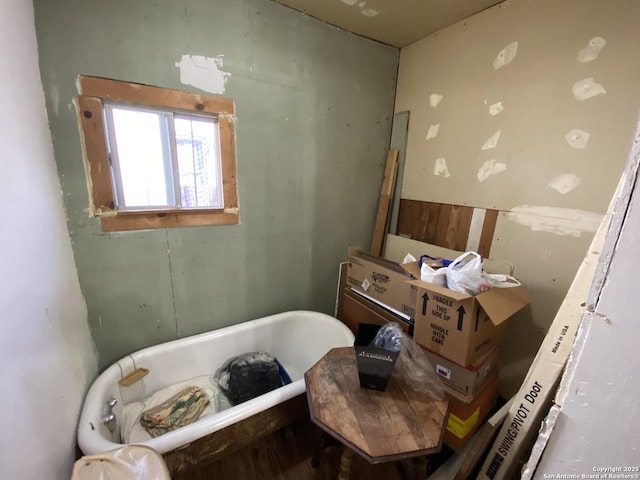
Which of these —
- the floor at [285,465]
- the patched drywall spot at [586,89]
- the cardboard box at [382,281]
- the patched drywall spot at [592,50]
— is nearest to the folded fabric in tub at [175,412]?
the floor at [285,465]

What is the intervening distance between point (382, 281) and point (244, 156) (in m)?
1.24

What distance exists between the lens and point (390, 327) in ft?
4.14

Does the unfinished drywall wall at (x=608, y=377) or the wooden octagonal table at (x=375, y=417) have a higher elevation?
the unfinished drywall wall at (x=608, y=377)

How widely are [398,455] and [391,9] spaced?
2266mm

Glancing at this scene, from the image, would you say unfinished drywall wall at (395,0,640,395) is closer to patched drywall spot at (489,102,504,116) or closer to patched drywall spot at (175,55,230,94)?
patched drywall spot at (489,102,504,116)

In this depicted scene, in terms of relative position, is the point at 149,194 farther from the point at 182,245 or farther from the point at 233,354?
the point at 233,354

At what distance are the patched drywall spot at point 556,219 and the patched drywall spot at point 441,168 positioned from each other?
0.49 metres

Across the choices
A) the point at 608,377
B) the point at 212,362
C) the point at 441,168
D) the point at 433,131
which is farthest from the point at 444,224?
the point at 212,362

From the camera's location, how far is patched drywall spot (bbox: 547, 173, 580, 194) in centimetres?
131

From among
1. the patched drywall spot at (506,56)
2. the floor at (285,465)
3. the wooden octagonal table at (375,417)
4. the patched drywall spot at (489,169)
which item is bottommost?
the floor at (285,465)

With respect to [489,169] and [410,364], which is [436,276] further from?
[489,169]

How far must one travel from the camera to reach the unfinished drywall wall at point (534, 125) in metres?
1.20

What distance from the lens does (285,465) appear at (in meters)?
1.36

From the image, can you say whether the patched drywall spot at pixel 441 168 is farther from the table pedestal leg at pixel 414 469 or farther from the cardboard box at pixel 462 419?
the table pedestal leg at pixel 414 469
